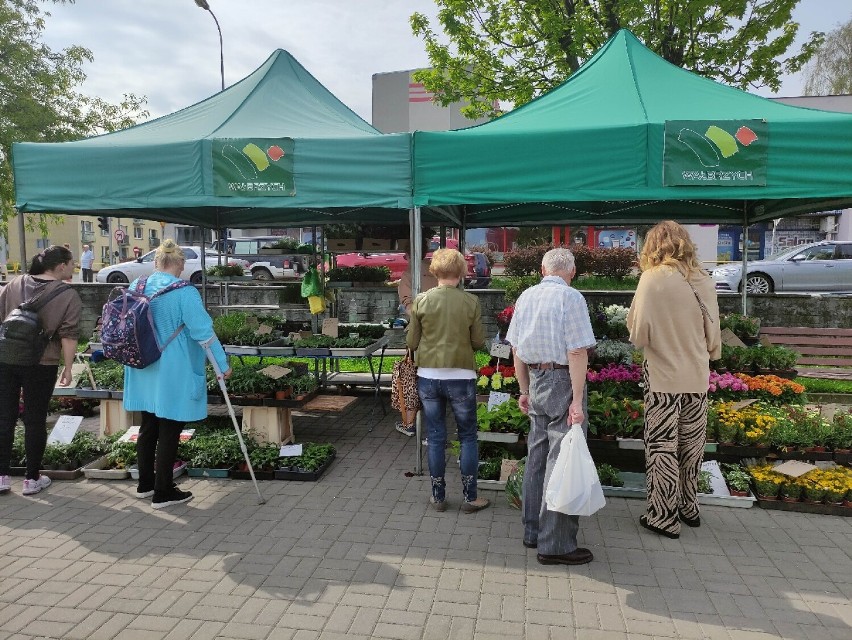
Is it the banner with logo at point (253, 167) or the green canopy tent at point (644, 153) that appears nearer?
the green canopy tent at point (644, 153)

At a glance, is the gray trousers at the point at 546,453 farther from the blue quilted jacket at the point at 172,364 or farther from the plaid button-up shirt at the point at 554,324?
the blue quilted jacket at the point at 172,364

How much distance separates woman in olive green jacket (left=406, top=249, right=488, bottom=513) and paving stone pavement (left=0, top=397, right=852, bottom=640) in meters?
0.60

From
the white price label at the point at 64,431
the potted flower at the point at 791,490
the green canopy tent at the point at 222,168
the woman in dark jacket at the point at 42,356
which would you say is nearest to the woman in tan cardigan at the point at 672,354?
the potted flower at the point at 791,490

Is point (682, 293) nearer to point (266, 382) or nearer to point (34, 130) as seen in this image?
point (266, 382)

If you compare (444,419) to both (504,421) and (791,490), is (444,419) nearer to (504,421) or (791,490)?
(504,421)

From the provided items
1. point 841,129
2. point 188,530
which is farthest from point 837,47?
point 188,530

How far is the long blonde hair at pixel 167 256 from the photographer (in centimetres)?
435

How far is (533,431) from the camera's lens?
3697mm

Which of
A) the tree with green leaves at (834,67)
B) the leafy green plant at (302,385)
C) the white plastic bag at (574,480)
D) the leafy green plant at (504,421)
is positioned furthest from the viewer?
the tree with green leaves at (834,67)

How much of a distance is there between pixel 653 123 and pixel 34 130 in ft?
52.9

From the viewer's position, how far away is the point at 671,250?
12.6 feet

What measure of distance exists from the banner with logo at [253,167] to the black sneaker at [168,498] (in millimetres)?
2314

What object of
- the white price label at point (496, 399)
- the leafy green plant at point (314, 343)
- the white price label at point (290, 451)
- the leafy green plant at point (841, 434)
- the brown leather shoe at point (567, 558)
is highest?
the leafy green plant at point (314, 343)

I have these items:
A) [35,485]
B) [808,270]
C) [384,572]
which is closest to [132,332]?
[35,485]
